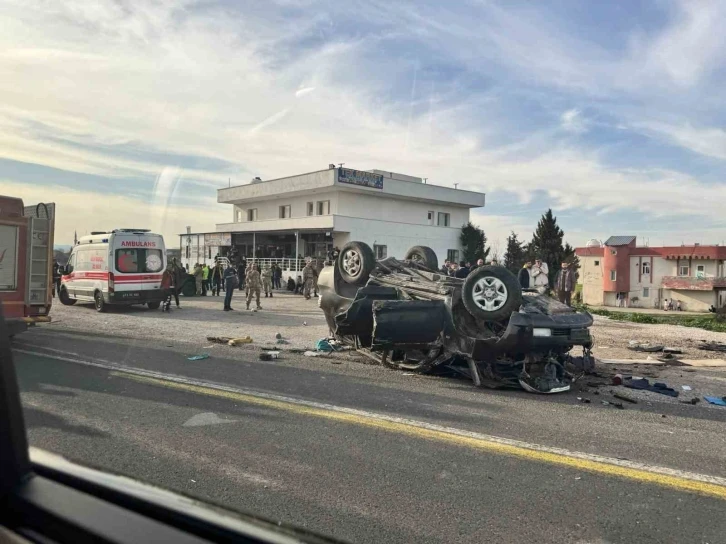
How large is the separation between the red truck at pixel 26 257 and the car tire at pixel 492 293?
696 centimetres

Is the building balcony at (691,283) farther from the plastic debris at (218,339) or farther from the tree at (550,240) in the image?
the plastic debris at (218,339)

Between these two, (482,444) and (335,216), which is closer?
(482,444)

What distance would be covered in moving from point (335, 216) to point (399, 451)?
32306mm

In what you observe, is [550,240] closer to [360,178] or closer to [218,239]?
[360,178]

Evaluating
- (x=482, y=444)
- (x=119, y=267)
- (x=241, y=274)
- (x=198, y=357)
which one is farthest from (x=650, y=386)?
(x=241, y=274)

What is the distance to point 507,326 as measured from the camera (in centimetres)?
680

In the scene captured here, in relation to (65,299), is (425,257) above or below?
above

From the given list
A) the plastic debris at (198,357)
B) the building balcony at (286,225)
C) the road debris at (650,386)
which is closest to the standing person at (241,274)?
the building balcony at (286,225)

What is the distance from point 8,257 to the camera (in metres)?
9.27

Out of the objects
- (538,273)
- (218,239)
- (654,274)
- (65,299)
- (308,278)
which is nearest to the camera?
(538,273)

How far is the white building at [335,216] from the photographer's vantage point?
1506 inches

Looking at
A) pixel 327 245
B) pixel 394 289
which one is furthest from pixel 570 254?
pixel 394 289

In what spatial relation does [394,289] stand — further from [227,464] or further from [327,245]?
[327,245]

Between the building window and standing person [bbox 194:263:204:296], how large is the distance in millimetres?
15947
